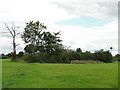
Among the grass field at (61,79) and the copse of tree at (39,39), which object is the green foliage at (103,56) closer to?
the copse of tree at (39,39)

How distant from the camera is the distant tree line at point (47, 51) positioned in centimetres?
6806

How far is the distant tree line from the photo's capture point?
68.1 meters

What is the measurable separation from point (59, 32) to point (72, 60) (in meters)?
11.5

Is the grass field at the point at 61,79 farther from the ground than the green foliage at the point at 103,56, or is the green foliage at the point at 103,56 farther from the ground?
the green foliage at the point at 103,56

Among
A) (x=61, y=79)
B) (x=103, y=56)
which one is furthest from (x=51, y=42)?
(x=61, y=79)

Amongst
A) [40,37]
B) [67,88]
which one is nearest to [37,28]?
[40,37]

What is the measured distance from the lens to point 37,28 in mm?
78812

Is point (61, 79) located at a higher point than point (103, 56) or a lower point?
lower

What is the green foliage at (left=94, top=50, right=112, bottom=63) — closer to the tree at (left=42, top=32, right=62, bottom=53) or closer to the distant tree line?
the distant tree line

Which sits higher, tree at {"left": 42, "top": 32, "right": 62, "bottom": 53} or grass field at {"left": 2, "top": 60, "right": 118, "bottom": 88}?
tree at {"left": 42, "top": 32, "right": 62, "bottom": 53}

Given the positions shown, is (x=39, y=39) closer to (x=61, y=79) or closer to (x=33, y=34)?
(x=33, y=34)

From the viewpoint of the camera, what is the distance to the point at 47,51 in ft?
237

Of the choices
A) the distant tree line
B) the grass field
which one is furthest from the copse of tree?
the grass field

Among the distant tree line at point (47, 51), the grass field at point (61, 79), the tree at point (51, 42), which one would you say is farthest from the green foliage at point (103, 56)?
the grass field at point (61, 79)
